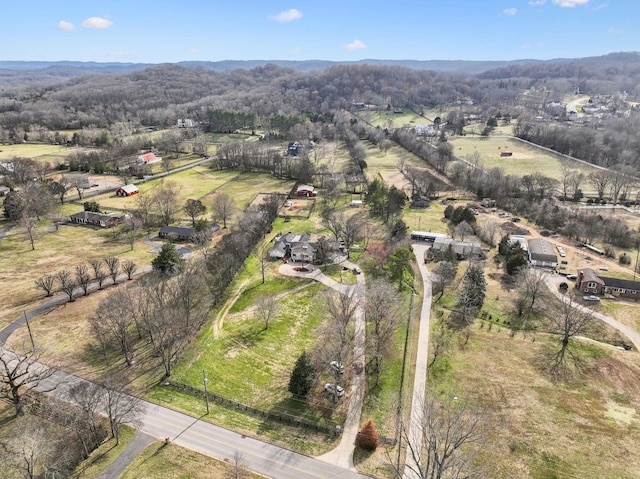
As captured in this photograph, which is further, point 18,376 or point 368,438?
point 18,376

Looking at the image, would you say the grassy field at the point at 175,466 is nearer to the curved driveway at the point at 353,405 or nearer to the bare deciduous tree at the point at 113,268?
the curved driveway at the point at 353,405

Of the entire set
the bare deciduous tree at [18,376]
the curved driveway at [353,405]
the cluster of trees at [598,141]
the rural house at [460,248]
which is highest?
the cluster of trees at [598,141]

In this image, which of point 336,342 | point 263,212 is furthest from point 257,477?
point 263,212

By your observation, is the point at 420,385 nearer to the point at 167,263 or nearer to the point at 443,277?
the point at 443,277

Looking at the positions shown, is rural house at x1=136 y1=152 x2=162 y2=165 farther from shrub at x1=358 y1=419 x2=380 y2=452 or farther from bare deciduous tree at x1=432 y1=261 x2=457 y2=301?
shrub at x1=358 y1=419 x2=380 y2=452

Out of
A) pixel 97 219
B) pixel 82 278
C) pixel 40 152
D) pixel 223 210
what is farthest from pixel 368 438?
pixel 40 152

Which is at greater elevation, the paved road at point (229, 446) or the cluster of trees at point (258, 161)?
the cluster of trees at point (258, 161)

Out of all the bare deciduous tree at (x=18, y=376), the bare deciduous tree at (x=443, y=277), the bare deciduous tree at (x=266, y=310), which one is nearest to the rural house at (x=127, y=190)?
the bare deciduous tree at (x=18, y=376)

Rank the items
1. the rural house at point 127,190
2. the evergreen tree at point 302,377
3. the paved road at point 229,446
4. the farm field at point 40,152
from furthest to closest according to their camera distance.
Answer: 1. the farm field at point 40,152
2. the rural house at point 127,190
3. the evergreen tree at point 302,377
4. the paved road at point 229,446
